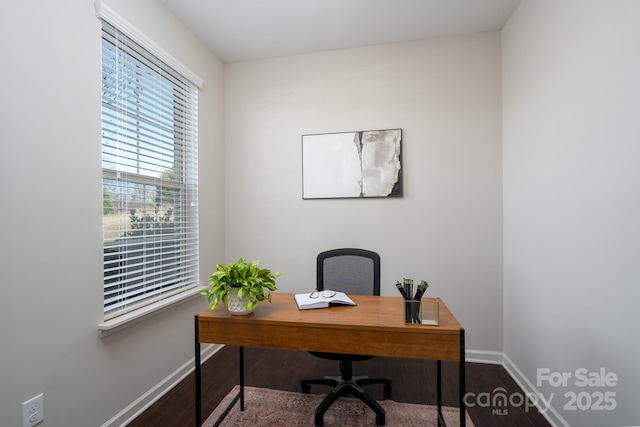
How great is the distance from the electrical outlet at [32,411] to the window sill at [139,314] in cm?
35

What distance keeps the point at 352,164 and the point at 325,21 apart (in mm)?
1169

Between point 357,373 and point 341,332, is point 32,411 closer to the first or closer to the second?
point 341,332

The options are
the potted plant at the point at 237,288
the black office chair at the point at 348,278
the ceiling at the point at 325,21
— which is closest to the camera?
the potted plant at the point at 237,288

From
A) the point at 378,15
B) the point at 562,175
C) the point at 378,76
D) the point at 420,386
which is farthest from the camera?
the point at 378,76

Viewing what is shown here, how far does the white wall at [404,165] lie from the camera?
244cm

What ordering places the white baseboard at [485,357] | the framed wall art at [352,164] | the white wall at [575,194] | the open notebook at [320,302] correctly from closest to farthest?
the white wall at [575,194]
the open notebook at [320,302]
the white baseboard at [485,357]
the framed wall art at [352,164]

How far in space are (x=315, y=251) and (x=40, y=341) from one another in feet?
6.24

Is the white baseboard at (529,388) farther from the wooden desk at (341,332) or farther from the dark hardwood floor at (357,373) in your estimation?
the wooden desk at (341,332)

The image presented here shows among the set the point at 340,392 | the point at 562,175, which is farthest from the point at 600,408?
the point at 340,392

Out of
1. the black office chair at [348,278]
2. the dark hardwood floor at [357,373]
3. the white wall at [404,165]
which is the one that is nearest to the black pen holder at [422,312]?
the black office chair at [348,278]

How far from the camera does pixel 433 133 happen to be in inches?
99.1

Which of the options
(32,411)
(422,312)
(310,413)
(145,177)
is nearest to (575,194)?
(422,312)

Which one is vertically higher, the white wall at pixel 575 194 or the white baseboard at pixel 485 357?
the white wall at pixel 575 194

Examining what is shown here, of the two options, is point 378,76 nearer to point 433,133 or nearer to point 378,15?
point 378,15
